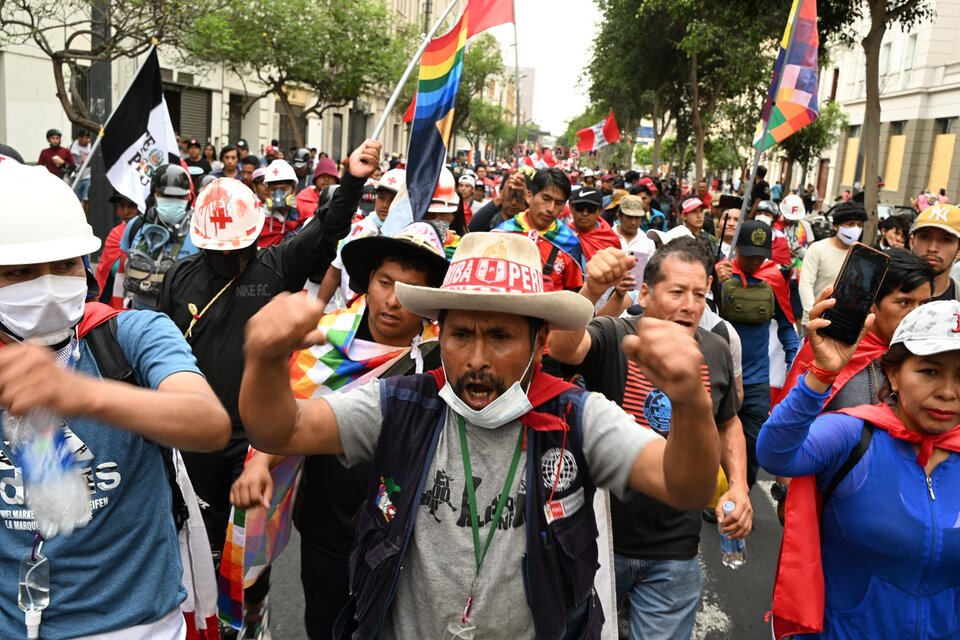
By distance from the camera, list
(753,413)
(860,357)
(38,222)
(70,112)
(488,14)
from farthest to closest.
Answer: (70,112)
(488,14)
(753,413)
(860,357)
(38,222)

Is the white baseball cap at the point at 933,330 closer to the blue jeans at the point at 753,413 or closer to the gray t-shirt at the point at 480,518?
the gray t-shirt at the point at 480,518

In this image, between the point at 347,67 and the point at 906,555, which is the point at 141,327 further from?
the point at 347,67

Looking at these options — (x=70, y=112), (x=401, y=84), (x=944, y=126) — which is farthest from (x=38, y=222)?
(x=944, y=126)

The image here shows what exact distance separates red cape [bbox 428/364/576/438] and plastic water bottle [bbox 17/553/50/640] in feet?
3.72

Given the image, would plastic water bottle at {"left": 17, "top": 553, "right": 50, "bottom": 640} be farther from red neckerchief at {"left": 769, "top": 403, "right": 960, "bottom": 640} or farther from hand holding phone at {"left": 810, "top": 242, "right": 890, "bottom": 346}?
hand holding phone at {"left": 810, "top": 242, "right": 890, "bottom": 346}

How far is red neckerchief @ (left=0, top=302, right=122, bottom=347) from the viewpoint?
2.33 meters

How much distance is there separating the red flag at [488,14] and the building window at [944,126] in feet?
102

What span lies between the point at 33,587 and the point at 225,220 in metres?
2.27

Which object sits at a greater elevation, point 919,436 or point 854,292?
point 854,292

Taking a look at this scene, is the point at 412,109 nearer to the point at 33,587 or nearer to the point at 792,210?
the point at 792,210

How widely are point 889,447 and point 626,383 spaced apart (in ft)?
3.15

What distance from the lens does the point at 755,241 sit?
6461 millimetres

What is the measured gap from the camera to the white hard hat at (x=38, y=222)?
213 centimetres

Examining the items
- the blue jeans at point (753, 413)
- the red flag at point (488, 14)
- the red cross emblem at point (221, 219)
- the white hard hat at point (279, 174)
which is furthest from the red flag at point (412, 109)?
the blue jeans at point (753, 413)
